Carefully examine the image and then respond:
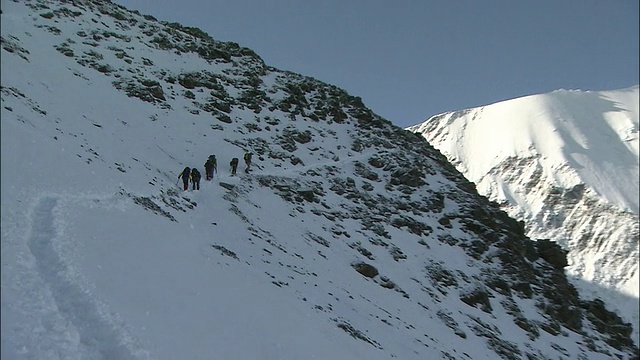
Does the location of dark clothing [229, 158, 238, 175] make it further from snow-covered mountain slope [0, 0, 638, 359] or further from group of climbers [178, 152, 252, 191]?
snow-covered mountain slope [0, 0, 638, 359]

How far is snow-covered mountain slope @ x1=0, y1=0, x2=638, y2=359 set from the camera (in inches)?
295

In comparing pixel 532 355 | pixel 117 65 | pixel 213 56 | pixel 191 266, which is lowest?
pixel 191 266

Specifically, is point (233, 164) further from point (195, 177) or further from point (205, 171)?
point (195, 177)

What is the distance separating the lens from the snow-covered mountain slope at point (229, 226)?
7.49 metres

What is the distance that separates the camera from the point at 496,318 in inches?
942

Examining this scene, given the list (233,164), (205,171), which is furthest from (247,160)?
(205,171)

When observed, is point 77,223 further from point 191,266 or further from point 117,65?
point 117,65

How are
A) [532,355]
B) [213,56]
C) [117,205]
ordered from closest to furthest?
[117,205] < [532,355] < [213,56]

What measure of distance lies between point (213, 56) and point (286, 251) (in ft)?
110

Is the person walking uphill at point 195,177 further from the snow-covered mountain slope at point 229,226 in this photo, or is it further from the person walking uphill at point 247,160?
the person walking uphill at point 247,160

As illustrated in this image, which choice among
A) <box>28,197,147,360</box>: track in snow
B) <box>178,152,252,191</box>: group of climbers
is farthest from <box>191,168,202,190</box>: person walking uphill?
<box>28,197,147,360</box>: track in snow

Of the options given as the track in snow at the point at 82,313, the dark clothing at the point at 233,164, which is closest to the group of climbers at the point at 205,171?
the dark clothing at the point at 233,164

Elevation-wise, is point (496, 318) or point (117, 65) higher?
point (117, 65)

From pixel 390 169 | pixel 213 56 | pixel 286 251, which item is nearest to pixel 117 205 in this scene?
pixel 286 251
